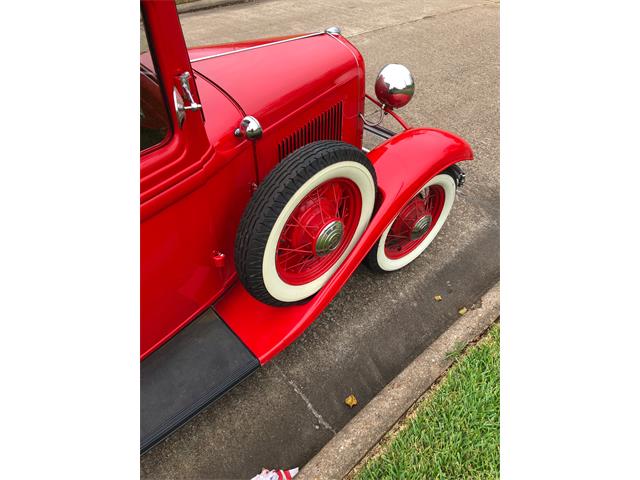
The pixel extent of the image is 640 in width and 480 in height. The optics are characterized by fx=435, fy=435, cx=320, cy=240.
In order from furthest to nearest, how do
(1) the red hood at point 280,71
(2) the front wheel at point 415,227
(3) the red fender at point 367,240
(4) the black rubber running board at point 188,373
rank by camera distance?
1. (2) the front wheel at point 415,227
2. (3) the red fender at point 367,240
3. (1) the red hood at point 280,71
4. (4) the black rubber running board at point 188,373

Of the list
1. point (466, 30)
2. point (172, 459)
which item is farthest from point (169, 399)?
point (466, 30)

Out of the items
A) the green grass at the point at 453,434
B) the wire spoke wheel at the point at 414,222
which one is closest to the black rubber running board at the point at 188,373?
the green grass at the point at 453,434

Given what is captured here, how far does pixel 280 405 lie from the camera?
228cm

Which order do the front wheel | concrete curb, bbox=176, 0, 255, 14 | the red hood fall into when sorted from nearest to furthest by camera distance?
the red hood < the front wheel < concrete curb, bbox=176, 0, 255, 14

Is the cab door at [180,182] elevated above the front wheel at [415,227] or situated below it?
above

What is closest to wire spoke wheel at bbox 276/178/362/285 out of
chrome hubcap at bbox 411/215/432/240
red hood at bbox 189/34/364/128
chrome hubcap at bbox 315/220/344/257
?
chrome hubcap at bbox 315/220/344/257

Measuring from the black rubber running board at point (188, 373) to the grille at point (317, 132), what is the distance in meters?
0.91

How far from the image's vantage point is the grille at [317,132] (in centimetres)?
212

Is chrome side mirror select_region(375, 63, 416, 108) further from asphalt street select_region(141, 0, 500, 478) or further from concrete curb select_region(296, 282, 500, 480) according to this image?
concrete curb select_region(296, 282, 500, 480)

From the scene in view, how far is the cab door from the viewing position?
1416 millimetres

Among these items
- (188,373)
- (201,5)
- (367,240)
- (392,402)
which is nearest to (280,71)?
(367,240)

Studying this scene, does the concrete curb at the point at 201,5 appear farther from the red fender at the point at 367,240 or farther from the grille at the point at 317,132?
the red fender at the point at 367,240

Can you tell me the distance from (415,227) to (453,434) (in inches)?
44.7

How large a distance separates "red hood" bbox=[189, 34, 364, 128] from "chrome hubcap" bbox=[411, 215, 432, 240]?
87 cm
